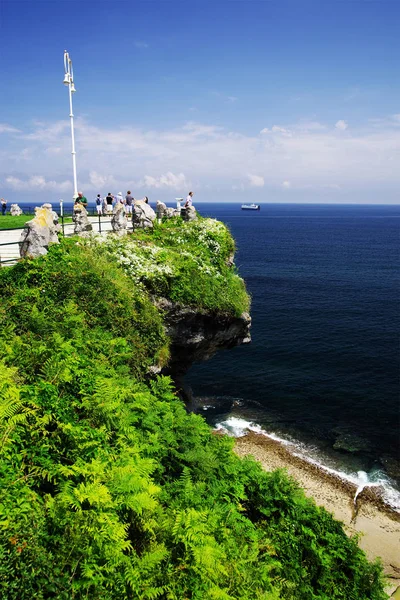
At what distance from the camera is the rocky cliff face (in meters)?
19.5

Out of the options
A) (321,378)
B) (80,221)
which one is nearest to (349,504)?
(321,378)

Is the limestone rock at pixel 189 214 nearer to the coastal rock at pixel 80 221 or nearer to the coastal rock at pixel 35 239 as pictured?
the coastal rock at pixel 80 221

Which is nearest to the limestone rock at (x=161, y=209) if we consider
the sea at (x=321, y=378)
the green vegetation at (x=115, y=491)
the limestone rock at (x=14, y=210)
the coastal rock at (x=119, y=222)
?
the coastal rock at (x=119, y=222)

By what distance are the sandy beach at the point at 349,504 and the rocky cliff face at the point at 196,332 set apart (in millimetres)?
7419

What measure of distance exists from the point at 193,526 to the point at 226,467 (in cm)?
425

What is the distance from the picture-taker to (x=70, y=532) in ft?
19.4

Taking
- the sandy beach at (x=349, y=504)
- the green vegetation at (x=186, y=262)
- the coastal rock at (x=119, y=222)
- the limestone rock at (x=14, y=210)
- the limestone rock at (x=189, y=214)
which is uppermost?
the limestone rock at (x=14, y=210)

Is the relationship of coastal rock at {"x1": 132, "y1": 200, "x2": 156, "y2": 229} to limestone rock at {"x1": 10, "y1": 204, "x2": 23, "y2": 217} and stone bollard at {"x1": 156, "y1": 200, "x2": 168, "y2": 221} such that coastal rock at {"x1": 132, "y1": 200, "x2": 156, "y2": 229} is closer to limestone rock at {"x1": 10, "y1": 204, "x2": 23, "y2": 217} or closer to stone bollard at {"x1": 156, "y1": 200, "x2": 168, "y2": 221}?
stone bollard at {"x1": 156, "y1": 200, "x2": 168, "y2": 221}

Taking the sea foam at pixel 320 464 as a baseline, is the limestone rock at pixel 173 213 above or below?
above

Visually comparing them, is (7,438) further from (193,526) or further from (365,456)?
(365,456)

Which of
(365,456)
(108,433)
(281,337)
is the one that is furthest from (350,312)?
(108,433)

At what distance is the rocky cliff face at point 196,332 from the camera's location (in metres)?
19.5

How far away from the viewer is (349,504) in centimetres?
2375

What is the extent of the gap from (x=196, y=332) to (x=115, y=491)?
47.8 feet
